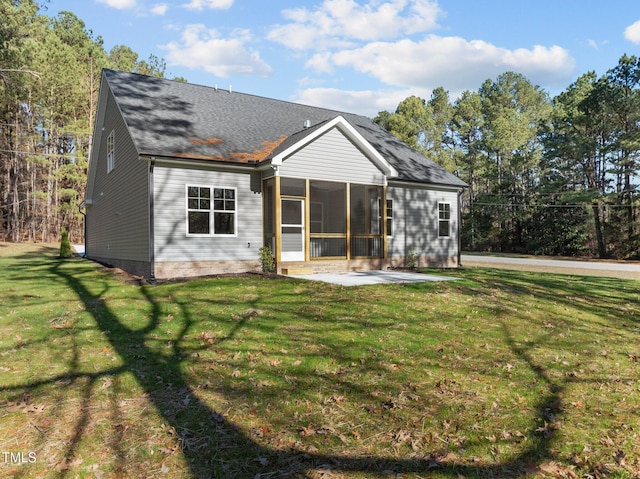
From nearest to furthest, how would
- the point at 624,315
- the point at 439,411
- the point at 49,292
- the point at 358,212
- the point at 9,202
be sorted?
the point at 439,411 < the point at 624,315 < the point at 49,292 < the point at 358,212 < the point at 9,202

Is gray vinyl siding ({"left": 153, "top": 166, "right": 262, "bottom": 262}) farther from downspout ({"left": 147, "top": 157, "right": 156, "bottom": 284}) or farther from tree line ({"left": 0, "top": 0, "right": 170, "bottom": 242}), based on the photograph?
tree line ({"left": 0, "top": 0, "right": 170, "bottom": 242})

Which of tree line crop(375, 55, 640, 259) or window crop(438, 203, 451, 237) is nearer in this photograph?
window crop(438, 203, 451, 237)

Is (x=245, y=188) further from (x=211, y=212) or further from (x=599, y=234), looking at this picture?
(x=599, y=234)

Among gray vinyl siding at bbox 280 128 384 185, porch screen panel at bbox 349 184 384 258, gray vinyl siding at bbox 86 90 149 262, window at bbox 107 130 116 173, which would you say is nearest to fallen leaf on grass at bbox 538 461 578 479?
gray vinyl siding at bbox 280 128 384 185

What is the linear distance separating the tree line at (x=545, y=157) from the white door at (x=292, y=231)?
83.7 feet

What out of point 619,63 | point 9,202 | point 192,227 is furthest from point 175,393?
point 9,202

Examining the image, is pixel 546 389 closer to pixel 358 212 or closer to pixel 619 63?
pixel 358 212

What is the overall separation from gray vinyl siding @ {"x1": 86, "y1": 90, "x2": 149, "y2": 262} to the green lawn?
496 cm

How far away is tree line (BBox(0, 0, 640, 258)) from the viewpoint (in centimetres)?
3108

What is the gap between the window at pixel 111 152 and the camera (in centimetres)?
1686

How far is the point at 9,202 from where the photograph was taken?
38.1 meters

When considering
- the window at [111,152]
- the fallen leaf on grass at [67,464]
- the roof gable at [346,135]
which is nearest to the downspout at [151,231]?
the roof gable at [346,135]

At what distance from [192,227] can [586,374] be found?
35.4 feet

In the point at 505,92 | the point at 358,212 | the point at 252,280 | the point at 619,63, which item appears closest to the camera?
the point at 252,280
